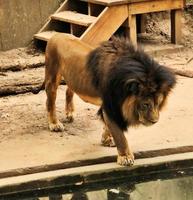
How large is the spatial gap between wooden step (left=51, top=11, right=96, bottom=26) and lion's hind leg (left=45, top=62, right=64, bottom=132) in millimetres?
2216

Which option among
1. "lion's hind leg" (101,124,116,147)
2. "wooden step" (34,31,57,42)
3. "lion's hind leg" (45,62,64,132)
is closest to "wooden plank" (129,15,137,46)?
"wooden step" (34,31,57,42)

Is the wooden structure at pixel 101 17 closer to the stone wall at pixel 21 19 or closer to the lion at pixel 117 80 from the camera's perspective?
the stone wall at pixel 21 19

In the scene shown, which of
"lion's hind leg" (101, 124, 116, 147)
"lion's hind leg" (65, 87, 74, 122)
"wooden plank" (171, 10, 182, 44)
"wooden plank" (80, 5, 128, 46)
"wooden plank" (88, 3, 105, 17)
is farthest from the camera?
"wooden plank" (171, 10, 182, 44)

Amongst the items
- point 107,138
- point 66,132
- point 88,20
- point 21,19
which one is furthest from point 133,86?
point 21,19

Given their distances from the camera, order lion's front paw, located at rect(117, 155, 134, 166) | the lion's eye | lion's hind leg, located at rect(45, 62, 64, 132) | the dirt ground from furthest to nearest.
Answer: lion's hind leg, located at rect(45, 62, 64, 132) → the dirt ground → lion's front paw, located at rect(117, 155, 134, 166) → the lion's eye

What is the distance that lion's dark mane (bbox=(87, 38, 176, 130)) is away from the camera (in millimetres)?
4551

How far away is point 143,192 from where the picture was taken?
4.74 metres

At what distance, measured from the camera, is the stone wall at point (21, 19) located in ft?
28.2

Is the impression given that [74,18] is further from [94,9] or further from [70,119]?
[70,119]

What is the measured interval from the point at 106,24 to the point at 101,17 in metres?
0.13

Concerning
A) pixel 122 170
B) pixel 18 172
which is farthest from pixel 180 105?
pixel 18 172

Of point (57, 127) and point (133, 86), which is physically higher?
point (133, 86)

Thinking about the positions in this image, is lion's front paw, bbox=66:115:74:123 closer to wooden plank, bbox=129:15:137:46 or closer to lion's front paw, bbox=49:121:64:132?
lion's front paw, bbox=49:121:64:132

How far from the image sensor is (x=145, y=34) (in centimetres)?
921
